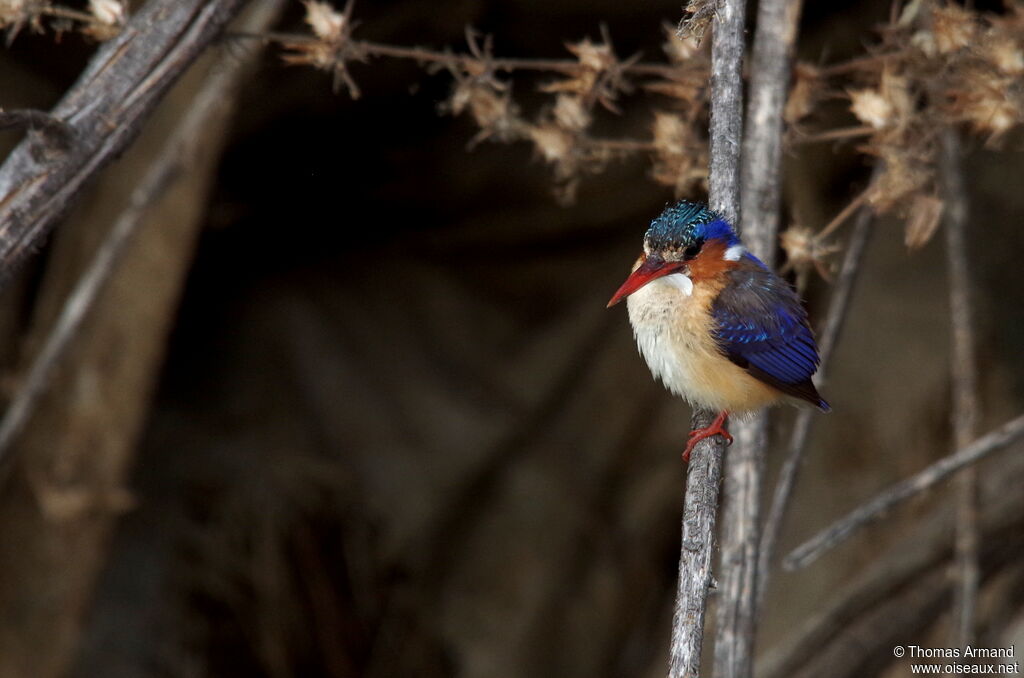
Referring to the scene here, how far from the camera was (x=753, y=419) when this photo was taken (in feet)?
8.46

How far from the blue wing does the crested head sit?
11cm

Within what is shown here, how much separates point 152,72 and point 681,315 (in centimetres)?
118

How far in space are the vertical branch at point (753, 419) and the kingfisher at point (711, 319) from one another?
194mm

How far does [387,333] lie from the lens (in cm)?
543

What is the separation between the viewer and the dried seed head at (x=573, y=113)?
8.73ft

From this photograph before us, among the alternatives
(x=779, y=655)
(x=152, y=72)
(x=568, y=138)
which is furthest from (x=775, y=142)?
(x=779, y=655)

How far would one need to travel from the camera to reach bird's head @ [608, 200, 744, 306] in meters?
2.26

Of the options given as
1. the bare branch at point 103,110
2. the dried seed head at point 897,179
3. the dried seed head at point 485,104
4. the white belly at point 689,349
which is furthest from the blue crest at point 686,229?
the bare branch at point 103,110

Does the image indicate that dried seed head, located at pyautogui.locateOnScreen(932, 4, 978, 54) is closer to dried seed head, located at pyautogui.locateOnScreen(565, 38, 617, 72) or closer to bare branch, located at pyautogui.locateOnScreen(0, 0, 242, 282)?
dried seed head, located at pyautogui.locateOnScreen(565, 38, 617, 72)

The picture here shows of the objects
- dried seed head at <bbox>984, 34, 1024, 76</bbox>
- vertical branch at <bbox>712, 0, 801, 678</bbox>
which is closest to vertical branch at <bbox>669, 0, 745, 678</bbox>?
vertical branch at <bbox>712, 0, 801, 678</bbox>

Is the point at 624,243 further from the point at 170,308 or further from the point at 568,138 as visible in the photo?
the point at 568,138

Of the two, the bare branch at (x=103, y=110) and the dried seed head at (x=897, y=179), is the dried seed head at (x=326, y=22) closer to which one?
the bare branch at (x=103, y=110)

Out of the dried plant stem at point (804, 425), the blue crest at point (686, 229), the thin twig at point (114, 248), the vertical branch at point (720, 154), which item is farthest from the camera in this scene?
the thin twig at point (114, 248)

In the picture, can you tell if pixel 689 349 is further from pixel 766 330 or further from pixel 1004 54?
pixel 1004 54
